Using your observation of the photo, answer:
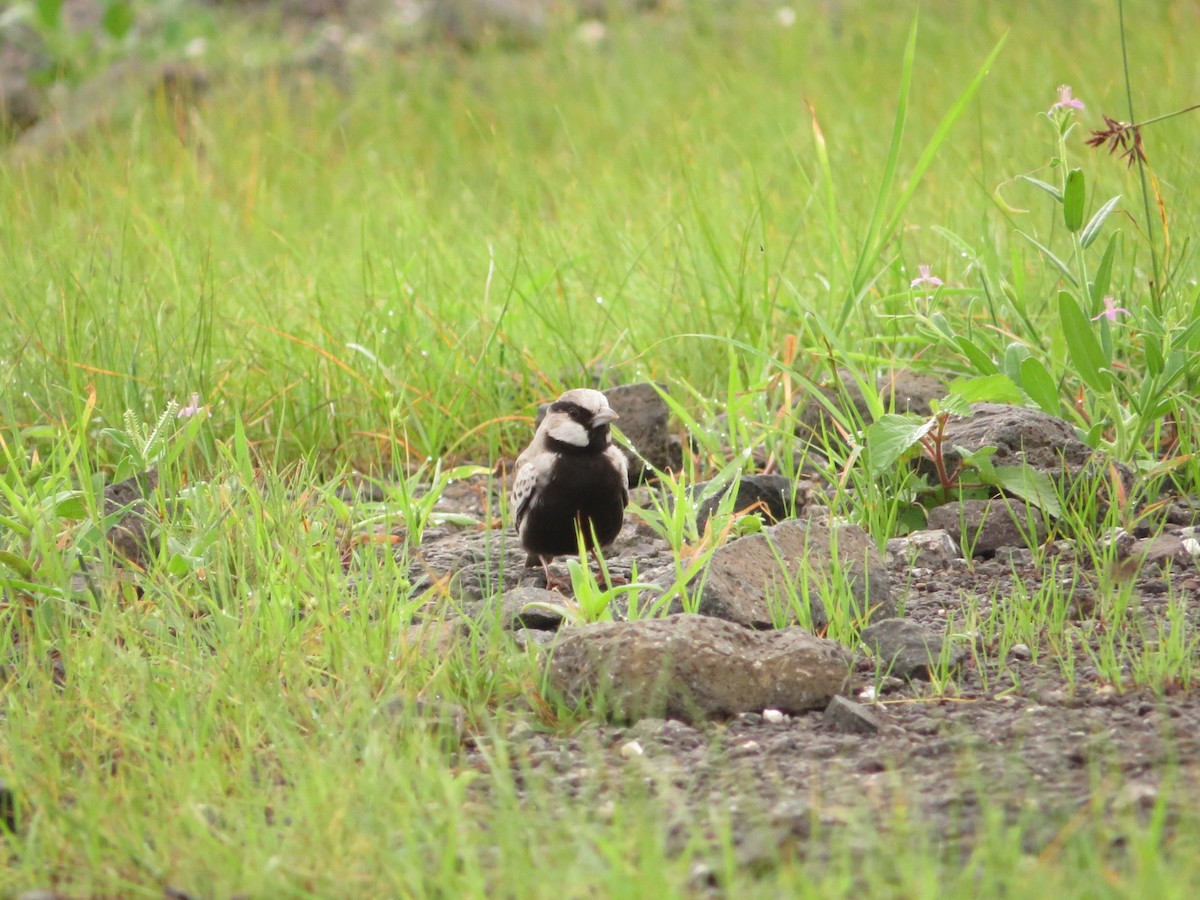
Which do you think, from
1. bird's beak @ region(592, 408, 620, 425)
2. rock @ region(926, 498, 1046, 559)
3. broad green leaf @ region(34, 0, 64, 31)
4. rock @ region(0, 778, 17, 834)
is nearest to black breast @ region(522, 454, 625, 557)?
bird's beak @ region(592, 408, 620, 425)

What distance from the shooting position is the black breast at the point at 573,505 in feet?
13.6

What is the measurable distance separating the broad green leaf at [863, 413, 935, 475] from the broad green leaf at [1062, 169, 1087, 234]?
0.68 m

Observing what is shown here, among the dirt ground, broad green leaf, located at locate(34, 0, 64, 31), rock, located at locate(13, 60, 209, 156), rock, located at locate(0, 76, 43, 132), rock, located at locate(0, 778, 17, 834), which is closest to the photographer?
the dirt ground

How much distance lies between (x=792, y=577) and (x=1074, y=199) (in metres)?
1.32

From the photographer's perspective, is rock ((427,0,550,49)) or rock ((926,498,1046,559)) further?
rock ((427,0,550,49))

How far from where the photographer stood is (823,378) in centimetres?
Answer: 504

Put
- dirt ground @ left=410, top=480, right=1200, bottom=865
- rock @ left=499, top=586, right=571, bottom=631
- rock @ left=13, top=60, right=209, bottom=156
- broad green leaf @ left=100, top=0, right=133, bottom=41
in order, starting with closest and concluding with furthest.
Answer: dirt ground @ left=410, top=480, right=1200, bottom=865 < rock @ left=499, top=586, right=571, bottom=631 < rock @ left=13, top=60, right=209, bottom=156 < broad green leaf @ left=100, top=0, right=133, bottom=41

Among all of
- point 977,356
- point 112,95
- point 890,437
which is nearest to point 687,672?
point 890,437

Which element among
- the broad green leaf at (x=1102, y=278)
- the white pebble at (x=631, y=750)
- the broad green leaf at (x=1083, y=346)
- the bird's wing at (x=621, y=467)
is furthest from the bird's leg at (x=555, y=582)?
the broad green leaf at (x=1102, y=278)

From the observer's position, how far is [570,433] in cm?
427

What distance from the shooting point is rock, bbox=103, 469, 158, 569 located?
402 centimetres

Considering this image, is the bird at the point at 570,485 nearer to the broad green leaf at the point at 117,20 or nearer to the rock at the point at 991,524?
the rock at the point at 991,524

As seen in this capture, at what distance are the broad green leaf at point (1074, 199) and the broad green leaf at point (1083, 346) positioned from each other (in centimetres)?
23

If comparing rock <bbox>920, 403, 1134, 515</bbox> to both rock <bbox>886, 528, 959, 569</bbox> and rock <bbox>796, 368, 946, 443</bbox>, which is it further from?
rock <bbox>796, 368, 946, 443</bbox>
